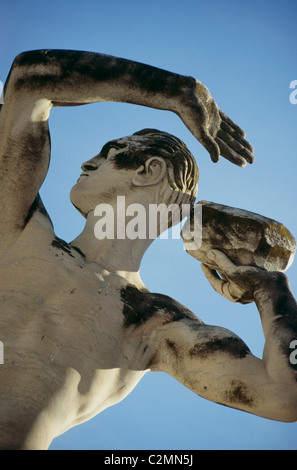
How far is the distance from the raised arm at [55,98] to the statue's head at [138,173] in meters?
0.74

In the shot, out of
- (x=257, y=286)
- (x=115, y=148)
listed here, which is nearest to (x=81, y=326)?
(x=257, y=286)

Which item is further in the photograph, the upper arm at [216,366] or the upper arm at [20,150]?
the upper arm at [20,150]

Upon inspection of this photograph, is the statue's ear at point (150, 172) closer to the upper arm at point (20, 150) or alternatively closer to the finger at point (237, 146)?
the finger at point (237, 146)

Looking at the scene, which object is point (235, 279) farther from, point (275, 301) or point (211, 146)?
point (211, 146)

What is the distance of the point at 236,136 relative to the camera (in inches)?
297

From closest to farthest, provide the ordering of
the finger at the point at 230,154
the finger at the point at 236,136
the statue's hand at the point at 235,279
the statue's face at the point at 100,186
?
the statue's hand at the point at 235,279 < the statue's face at the point at 100,186 < the finger at the point at 230,154 < the finger at the point at 236,136

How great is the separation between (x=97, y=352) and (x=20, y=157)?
6.37ft

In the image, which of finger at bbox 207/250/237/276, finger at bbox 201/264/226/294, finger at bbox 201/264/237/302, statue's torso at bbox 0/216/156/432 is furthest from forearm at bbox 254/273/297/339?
statue's torso at bbox 0/216/156/432

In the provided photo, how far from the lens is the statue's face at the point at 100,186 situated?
7191 mm

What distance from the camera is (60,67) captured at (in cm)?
657

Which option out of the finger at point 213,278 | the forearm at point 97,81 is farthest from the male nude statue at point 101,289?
the finger at point 213,278

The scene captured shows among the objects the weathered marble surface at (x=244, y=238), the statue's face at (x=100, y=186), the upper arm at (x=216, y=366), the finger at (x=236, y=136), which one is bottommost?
the upper arm at (x=216, y=366)

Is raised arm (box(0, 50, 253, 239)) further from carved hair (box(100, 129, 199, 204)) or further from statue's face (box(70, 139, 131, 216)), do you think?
carved hair (box(100, 129, 199, 204))

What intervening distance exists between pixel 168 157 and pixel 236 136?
758 mm
